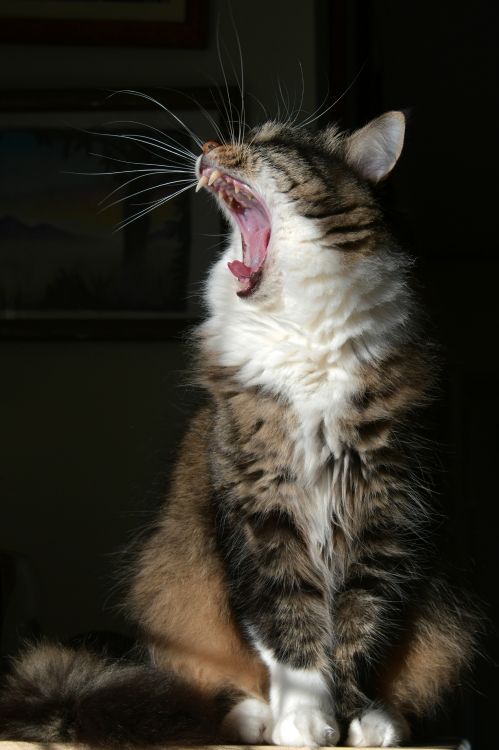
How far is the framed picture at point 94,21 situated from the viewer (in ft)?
7.23

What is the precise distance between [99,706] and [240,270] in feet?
2.12

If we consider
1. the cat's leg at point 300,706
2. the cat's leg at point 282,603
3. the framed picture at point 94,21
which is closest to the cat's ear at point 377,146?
the cat's leg at point 282,603

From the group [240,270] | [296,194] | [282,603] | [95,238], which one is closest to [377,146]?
[296,194]

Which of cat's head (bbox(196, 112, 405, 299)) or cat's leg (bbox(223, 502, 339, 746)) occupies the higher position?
cat's head (bbox(196, 112, 405, 299))

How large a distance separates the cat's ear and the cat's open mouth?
6.7 inches

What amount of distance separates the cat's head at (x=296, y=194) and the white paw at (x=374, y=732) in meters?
0.61

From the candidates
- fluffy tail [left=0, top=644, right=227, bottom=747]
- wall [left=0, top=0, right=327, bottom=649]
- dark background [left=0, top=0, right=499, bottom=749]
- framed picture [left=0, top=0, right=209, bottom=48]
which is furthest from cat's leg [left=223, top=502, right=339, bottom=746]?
framed picture [left=0, top=0, right=209, bottom=48]

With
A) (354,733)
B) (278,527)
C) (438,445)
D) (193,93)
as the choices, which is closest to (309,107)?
(193,93)

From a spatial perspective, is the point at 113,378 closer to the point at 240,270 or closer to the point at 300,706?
the point at 240,270

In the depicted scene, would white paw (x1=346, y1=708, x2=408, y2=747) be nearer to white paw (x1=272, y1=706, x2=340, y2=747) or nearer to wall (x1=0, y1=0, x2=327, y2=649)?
white paw (x1=272, y1=706, x2=340, y2=747)

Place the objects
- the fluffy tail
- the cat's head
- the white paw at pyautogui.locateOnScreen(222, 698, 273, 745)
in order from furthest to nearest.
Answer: the cat's head
the white paw at pyautogui.locateOnScreen(222, 698, 273, 745)
the fluffy tail

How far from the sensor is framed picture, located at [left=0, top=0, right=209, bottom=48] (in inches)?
86.8

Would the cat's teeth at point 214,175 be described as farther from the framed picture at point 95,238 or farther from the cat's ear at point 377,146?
the framed picture at point 95,238

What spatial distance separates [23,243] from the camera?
86.3 inches
